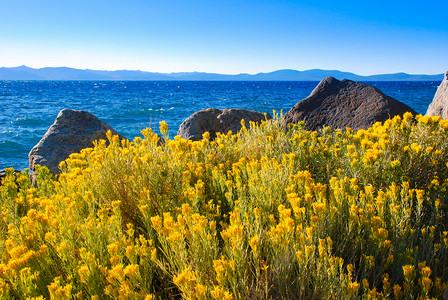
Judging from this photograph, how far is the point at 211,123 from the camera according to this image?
8.13 metres

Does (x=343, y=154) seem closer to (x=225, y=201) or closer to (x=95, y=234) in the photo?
(x=225, y=201)

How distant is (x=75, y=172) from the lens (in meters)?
2.74

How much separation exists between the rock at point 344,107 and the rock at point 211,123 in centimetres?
177

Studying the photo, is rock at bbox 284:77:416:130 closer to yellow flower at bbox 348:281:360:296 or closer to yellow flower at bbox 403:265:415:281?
yellow flower at bbox 403:265:415:281

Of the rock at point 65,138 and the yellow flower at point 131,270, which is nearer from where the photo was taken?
the yellow flower at point 131,270

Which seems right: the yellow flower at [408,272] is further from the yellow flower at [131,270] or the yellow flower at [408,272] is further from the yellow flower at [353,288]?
the yellow flower at [131,270]

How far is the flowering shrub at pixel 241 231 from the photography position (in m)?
1.51

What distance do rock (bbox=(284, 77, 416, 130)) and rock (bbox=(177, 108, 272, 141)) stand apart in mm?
1767

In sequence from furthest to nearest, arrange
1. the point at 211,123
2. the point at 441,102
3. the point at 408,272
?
the point at 211,123 < the point at 441,102 < the point at 408,272

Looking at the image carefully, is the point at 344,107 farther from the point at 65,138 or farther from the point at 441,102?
the point at 65,138

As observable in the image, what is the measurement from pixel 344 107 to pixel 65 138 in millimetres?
6429

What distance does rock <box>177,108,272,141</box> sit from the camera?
7.93 m

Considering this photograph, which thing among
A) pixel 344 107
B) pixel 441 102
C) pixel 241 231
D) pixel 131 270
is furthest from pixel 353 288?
pixel 441 102

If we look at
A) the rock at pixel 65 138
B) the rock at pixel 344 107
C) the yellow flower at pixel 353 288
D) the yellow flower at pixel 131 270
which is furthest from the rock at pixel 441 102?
the rock at pixel 65 138
